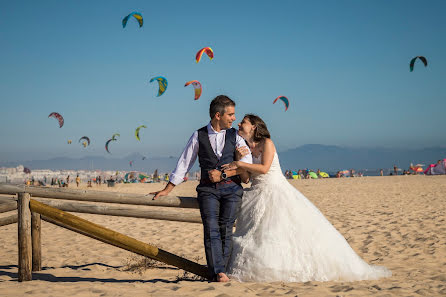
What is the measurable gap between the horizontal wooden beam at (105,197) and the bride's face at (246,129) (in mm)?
942

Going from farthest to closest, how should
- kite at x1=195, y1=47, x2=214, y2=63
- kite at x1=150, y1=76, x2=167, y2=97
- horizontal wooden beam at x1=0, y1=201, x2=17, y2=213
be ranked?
kite at x1=150, y1=76, x2=167, y2=97 → kite at x1=195, y1=47, x2=214, y2=63 → horizontal wooden beam at x1=0, y1=201, x2=17, y2=213

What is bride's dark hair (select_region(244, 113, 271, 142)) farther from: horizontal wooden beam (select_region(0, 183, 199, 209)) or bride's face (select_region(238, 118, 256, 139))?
horizontal wooden beam (select_region(0, 183, 199, 209))

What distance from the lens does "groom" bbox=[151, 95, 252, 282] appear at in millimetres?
4312

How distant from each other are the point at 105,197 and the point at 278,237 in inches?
85.2

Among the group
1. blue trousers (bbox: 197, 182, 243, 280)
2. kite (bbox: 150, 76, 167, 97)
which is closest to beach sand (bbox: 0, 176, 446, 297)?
blue trousers (bbox: 197, 182, 243, 280)

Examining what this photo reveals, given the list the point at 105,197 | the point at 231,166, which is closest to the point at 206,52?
the point at 105,197

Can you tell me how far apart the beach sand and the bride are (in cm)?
13

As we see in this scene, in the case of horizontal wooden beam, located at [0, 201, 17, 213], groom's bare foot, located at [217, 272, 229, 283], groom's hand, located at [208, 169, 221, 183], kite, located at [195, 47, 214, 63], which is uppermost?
kite, located at [195, 47, 214, 63]

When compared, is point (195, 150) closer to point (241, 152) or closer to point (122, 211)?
point (241, 152)

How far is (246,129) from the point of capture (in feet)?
15.4

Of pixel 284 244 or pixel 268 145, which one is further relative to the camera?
pixel 268 145

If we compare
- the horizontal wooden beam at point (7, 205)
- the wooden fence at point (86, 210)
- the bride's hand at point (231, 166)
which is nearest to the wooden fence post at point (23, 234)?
the wooden fence at point (86, 210)

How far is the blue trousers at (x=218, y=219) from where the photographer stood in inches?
169

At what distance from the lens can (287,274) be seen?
4.14m
